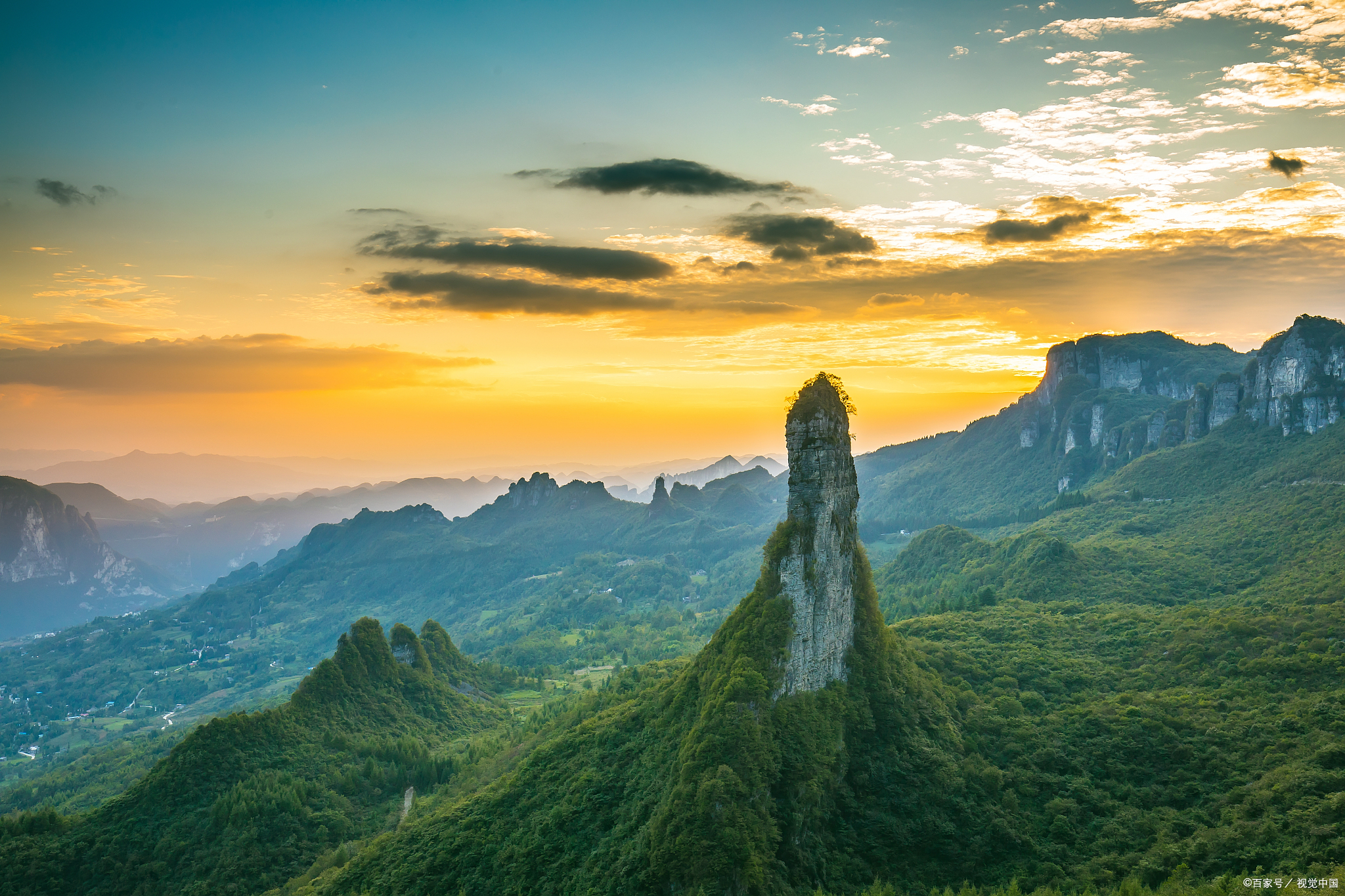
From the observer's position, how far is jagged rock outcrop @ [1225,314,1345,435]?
12238 centimetres

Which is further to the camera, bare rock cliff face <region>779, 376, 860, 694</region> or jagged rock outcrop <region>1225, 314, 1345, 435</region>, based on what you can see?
jagged rock outcrop <region>1225, 314, 1345, 435</region>

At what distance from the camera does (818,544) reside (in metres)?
51.0

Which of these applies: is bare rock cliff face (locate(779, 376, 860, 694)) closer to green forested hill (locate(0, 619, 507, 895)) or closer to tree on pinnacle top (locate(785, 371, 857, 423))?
tree on pinnacle top (locate(785, 371, 857, 423))

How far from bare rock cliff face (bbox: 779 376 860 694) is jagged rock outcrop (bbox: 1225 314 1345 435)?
11926cm

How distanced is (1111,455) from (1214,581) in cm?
9923

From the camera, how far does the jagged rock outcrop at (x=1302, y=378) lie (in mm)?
122375

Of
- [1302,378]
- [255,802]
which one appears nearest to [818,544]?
[255,802]

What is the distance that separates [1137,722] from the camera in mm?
54594

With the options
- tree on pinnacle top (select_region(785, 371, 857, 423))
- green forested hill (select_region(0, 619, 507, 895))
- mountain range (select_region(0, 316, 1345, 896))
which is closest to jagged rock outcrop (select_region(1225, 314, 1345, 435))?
mountain range (select_region(0, 316, 1345, 896))

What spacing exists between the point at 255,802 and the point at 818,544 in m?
57.9

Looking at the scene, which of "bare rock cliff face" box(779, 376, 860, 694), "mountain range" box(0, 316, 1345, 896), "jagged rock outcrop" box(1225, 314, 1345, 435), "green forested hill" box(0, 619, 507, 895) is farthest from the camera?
"jagged rock outcrop" box(1225, 314, 1345, 435)

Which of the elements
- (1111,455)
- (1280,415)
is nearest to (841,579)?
(1280,415)

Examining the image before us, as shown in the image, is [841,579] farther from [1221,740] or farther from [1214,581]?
[1214,581]

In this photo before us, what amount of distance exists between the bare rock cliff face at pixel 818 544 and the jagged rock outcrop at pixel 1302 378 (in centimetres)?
11926
